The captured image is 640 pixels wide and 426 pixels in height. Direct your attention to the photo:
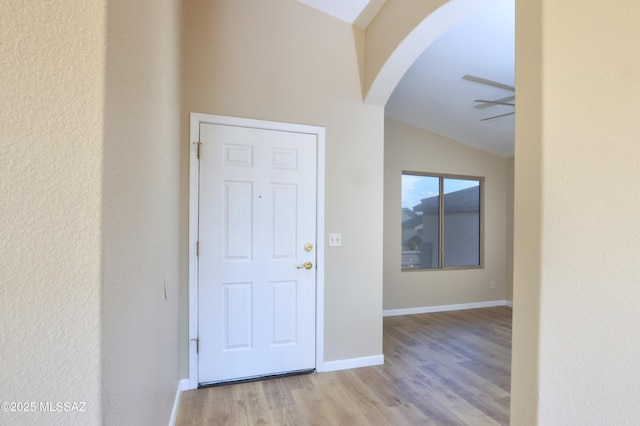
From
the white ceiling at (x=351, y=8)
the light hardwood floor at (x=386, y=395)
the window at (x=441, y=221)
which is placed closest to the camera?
the light hardwood floor at (x=386, y=395)

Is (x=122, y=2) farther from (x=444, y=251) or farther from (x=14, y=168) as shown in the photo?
(x=444, y=251)

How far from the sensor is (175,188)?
203 centimetres

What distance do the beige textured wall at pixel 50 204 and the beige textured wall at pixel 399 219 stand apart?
3858 mm

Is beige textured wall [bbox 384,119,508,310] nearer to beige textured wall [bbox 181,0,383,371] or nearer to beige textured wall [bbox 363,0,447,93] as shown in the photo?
beige textured wall [bbox 181,0,383,371]

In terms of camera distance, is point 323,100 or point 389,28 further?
point 323,100

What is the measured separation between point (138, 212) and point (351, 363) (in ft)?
7.52

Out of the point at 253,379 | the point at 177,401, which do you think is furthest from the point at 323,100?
the point at 177,401

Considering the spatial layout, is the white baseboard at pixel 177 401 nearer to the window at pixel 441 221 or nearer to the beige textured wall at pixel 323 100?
the beige textured wall at pixel 323 100

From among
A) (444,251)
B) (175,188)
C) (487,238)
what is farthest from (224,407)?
(487,238)

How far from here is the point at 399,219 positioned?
170 inches

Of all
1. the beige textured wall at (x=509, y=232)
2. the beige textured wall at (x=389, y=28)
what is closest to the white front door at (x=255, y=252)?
the beige textured wall at (x=389, y=28)

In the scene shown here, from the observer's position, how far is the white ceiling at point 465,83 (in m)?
2.35

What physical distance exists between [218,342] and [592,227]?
239 centimetres

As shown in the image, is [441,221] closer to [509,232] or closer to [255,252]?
[509,232]
